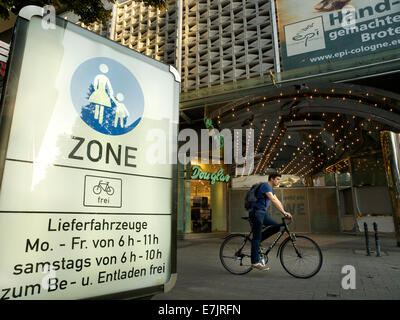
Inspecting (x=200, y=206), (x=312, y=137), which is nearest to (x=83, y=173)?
(x=200, y=206)

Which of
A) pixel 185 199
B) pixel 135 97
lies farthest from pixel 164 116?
pixel 185 199

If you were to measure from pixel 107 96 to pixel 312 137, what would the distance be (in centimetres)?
1411

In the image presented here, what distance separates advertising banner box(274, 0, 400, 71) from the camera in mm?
11508

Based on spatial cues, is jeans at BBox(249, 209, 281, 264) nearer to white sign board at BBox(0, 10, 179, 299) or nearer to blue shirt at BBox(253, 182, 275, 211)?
blue shirt at BBox(253, 182, 275, 211)

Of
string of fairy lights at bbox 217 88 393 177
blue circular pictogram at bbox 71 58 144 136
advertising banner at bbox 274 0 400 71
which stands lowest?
blue circular pictogram at bbox 71 58 144 136

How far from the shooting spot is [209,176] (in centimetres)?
1435

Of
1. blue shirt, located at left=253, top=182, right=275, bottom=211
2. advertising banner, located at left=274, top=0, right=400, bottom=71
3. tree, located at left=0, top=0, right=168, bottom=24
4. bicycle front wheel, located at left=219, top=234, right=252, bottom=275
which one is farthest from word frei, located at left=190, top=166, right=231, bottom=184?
blue shirt, located at left=253, top=182, right=275, bottom=211

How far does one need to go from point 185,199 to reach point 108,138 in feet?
38.5

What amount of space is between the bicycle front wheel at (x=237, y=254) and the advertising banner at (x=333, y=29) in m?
10.1

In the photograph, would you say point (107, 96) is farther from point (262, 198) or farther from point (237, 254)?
point (237, 254)

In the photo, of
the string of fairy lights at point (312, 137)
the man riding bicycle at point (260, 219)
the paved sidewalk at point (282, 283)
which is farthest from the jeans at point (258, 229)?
the string of fairy lights at point (312, 137)

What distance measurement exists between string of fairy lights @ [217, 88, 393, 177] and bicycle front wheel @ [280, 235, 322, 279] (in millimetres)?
7996

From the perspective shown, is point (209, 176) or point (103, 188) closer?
point (103, 188)

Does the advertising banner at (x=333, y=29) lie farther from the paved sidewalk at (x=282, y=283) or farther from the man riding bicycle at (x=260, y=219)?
the man riding bicycle at (x=260, y=219)
